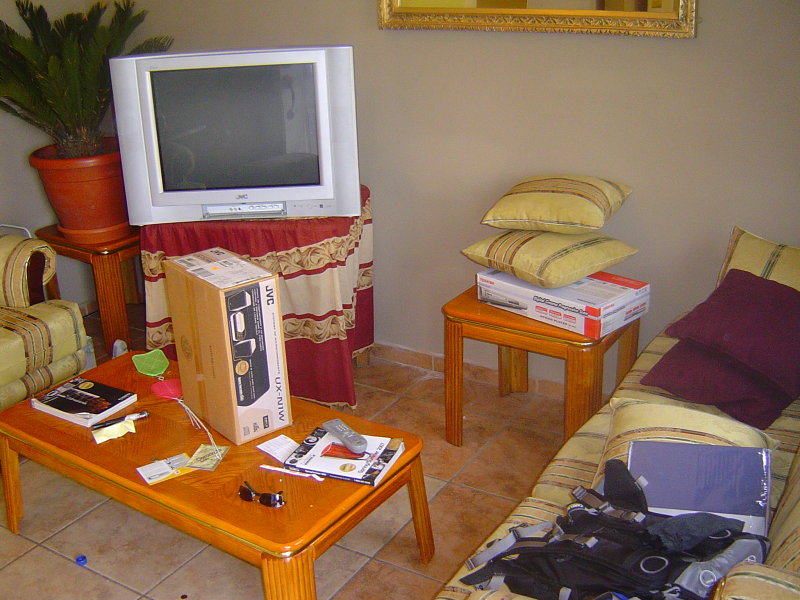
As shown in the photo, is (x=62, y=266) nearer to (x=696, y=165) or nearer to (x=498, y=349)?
(x=498, y=349)

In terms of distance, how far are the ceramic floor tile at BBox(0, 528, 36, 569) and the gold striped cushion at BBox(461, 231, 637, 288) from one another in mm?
1557

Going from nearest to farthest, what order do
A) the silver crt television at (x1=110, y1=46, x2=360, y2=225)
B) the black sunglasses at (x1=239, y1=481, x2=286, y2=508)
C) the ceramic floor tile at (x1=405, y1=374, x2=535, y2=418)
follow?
the black sunglasses at (x1=239, y1=481, x2=286, y2=508), the silver crt television at (x1=110, y1=46, x2=360, y2=225), the ceramic floor tile at (x1=405, y1=374, x2=535, y2=418)

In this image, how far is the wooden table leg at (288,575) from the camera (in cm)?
170

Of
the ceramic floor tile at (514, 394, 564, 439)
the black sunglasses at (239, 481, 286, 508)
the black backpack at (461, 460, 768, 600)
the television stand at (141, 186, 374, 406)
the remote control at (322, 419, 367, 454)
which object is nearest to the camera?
the black backpack at (461, 460, 768, 600)

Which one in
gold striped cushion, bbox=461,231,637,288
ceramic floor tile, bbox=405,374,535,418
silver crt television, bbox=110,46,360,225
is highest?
silver crt television, bbox=110,46,360,225

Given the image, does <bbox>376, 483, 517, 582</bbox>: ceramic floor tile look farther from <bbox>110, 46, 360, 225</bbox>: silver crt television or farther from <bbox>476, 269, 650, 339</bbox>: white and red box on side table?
<bbox>110, 46, 360, 225</bbox>: silver crt television

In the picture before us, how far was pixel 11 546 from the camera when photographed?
92.9 inches

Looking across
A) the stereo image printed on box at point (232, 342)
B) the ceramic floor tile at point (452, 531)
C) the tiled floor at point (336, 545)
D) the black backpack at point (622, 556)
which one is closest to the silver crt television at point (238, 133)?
the stereo image printed on box at point (232, 342)

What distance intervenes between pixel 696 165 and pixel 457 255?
94 cm

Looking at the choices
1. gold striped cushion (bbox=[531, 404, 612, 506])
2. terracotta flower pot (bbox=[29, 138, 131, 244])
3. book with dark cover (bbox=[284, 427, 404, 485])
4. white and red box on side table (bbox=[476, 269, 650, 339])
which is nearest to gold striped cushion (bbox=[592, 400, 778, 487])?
gold striped cushion (bbox=[531, 404, 612, 506])

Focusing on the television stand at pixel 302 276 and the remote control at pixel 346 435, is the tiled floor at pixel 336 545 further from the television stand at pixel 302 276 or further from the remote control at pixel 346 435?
the remote control at pixel 346 435

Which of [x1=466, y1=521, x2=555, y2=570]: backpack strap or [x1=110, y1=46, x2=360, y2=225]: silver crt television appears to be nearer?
[x1=466, y1=521, x2=555, y2=570]: backpack strap

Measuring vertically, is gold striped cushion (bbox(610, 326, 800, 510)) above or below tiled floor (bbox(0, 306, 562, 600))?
above

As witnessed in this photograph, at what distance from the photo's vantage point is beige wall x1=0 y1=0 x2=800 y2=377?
2420 mm
